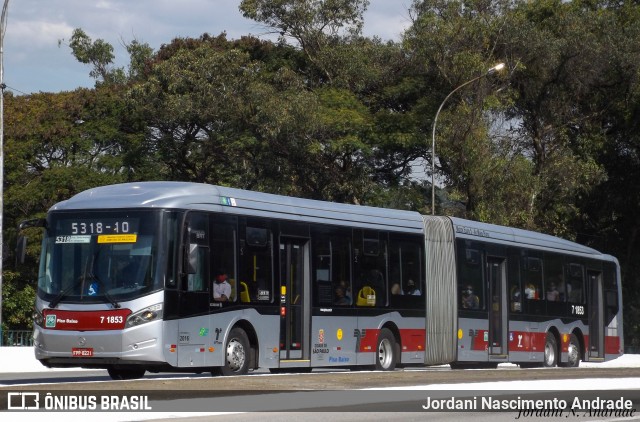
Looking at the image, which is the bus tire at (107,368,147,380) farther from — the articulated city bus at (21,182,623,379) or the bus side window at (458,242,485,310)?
the bus side window at (458,242,485,310)

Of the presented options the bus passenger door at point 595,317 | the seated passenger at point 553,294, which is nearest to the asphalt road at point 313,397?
the seated passenger at point 553,294

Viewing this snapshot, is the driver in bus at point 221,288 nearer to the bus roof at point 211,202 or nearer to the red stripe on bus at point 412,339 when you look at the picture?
the bus roof at point 211,202

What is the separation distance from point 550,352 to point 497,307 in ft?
10.8

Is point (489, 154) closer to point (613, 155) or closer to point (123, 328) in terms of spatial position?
point (613, 155)

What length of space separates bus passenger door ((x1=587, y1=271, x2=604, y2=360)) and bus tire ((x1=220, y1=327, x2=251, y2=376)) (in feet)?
51.0

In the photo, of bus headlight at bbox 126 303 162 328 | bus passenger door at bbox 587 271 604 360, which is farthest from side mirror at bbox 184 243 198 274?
bus passenger door at bbox 587 271 604 360

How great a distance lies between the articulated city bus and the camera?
18.0 metres

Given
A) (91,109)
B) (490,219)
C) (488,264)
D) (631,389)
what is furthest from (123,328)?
(91,109)

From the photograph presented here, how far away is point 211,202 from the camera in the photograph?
19531 mm

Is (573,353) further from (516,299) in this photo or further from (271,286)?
(271,286)

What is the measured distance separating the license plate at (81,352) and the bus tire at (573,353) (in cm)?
1658

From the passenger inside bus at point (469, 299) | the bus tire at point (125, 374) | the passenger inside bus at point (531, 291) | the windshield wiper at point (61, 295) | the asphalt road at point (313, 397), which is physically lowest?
the asphalt road at point (313, 397)

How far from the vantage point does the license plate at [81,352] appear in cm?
1781

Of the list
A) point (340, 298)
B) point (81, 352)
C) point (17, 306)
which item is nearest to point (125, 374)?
point (81, 352)
